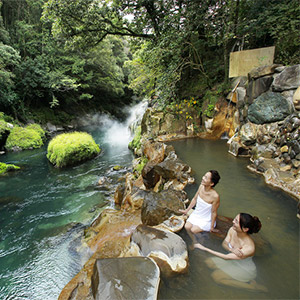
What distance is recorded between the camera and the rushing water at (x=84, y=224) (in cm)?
229

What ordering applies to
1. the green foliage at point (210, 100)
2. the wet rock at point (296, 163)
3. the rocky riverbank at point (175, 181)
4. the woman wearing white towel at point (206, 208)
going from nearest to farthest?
the rocky riverbank at point (175, 181)
the woman wearing white towel at point (206, 208)
the wet rock at point (296, 163)
the green foliage at point (210, 100)

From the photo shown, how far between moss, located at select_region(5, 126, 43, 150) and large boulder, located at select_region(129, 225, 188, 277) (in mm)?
14503

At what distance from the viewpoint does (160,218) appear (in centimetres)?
342

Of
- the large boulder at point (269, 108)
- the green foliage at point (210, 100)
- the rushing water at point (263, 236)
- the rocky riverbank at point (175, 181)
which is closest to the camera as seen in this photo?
the rushing water at point (263, 236)

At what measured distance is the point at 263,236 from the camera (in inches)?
116

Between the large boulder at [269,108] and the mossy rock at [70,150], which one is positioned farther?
the mossy rock at [70,150]

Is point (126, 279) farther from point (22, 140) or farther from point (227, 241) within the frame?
point (22, 140)

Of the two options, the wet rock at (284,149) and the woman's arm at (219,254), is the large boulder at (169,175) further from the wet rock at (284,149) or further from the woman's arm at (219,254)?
the wet rock at (284,149)

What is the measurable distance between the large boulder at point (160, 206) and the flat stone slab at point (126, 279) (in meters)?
1.09

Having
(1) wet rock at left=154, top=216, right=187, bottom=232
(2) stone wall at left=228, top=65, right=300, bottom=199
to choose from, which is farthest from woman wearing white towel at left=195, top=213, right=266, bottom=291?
(2) stone wall at left=228, top=65, right=300, bottom=199

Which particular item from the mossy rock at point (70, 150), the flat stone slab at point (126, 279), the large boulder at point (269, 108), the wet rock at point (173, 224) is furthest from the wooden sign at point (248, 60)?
the mossy rock at point (70, 150)

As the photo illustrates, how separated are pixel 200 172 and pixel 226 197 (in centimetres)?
135

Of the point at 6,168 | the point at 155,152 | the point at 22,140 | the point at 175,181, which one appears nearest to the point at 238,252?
the point at 175,181

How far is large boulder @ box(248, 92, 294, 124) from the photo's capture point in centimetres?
585
